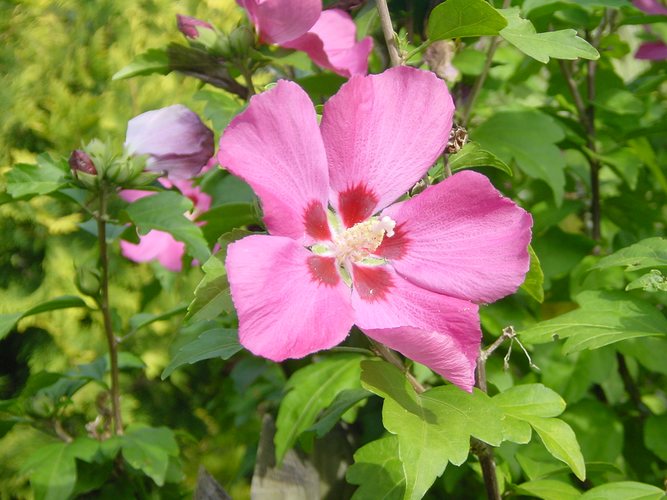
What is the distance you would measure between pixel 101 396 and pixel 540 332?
893 millimetres

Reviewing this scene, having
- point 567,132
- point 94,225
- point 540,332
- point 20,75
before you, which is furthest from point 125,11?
point 540,332

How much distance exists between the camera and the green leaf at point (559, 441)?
86 cm

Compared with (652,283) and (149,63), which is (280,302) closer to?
(652,283)

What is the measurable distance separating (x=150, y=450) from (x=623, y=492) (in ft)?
2.32

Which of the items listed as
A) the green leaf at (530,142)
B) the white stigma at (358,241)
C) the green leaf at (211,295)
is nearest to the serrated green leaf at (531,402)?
the white stigma at (358,241)

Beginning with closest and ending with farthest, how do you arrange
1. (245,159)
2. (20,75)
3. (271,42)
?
(245,159) → (271,42) → (20,75)

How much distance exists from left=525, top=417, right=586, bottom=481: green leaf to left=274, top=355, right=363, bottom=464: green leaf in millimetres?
395

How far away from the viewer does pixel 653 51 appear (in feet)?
6.08

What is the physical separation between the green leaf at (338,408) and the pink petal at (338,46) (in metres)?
0.44

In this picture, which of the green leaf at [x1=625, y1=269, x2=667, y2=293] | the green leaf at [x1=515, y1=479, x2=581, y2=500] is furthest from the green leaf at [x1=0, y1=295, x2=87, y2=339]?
the green leaf at [x1=625, y1=269, x2=667, y2=293]

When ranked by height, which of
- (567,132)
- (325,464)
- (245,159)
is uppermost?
(245,159)

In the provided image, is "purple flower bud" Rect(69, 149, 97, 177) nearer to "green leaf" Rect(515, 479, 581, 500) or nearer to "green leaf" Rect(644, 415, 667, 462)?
"green leaf" Rect(515, 479, 581, 500)

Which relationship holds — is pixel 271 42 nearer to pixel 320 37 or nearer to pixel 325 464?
pixel 320 37

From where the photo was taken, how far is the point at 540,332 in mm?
1017
